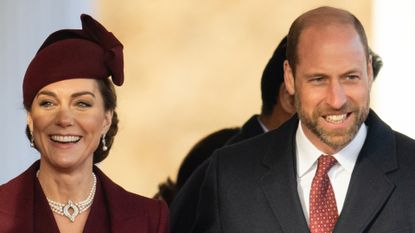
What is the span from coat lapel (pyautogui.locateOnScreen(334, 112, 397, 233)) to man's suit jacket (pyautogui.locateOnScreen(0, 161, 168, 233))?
1.81ft

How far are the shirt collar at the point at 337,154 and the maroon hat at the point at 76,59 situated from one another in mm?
565

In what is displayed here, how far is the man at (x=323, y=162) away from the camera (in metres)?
3.98

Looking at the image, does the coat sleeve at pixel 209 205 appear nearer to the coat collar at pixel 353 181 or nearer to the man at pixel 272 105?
the coat collar at pixel 353 181

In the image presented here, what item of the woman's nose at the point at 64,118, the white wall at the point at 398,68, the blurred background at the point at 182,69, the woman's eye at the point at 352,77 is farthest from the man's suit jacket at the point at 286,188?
the blurred background at the point at 182,69

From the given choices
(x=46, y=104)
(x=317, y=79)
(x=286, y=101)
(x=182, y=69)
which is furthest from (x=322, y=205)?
(x=182, y=69)

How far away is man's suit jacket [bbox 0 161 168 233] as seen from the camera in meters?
4.04

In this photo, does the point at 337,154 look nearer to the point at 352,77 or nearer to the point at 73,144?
the point at 352,77

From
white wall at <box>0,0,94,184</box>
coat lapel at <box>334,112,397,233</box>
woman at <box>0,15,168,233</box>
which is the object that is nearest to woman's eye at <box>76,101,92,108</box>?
woman at <box>0,15,168,233</box>

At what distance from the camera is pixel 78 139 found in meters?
4.05

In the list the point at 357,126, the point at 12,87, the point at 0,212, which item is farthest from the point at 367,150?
the point at 12,87

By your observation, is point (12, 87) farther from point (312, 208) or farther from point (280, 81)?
point (312, 208)

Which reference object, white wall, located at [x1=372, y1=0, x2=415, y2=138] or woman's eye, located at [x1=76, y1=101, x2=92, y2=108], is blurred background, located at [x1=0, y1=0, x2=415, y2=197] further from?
woman's eye, located at [x1=76, y1=101, x2=92, y2=108]

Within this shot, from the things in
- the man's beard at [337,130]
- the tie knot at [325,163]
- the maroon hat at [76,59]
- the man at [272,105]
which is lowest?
the tie knot at [325,163]

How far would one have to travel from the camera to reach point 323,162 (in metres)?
4.05
